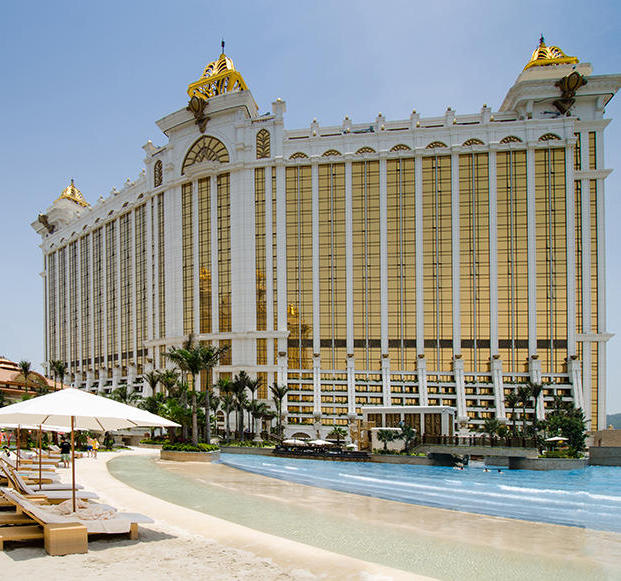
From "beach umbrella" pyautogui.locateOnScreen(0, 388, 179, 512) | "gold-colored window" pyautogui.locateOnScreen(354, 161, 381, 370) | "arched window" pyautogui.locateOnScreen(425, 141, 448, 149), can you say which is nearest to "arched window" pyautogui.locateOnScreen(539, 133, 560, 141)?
"arched window" pyautogui.locateOnScreen(425, 141, 448, 149)

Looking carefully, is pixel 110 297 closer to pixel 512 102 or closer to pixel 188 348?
pixel 188 348

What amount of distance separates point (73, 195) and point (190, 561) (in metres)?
118

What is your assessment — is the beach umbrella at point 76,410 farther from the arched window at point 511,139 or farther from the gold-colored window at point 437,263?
the arched window at point 511,139

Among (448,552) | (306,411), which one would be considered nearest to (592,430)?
(306,411)

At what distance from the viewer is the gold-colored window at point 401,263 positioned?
69.6 metres

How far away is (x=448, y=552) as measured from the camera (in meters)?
12.1

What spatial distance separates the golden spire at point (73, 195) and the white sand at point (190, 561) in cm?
11407

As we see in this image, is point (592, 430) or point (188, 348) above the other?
point (188, 348)

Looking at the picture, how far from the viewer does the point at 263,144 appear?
73.7 meters

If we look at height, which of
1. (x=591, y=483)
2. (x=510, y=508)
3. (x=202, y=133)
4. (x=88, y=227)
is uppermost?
(x=202, y=133)

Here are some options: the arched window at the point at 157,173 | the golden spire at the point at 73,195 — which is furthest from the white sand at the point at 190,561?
the golden spire at the point at 73,195

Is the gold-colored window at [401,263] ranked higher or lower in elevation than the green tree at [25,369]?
higher

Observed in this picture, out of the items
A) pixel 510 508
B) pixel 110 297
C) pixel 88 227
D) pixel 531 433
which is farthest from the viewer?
pixel 88 227

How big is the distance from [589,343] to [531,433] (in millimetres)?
16833
